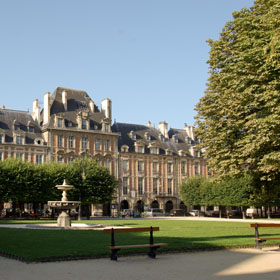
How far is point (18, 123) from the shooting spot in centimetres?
6319

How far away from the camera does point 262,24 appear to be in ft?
66.6

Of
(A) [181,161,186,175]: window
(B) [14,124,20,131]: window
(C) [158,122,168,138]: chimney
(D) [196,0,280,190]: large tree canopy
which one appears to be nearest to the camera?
(D) [196,0,280,190]: large tree canopy

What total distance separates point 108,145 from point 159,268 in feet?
190

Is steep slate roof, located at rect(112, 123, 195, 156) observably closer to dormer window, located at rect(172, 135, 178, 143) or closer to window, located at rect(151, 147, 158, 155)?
dormer window, located at rect(172, 135, 178, 143)

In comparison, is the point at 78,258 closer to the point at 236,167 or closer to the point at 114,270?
the point at 114,270

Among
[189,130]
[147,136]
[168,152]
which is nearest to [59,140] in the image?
[147,136]

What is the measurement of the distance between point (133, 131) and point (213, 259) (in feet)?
206

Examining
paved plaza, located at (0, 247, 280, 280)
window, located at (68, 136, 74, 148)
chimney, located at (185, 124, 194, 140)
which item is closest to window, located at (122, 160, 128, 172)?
window, located at (68, 136, 74, 148)

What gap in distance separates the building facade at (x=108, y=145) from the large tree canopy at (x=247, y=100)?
118ft

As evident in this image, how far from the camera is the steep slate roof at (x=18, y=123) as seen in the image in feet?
202

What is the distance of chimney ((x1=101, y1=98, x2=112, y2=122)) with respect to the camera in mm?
70938

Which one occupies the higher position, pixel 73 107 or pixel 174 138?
pixel 73 107

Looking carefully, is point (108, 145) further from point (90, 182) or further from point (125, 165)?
point (90, 182)

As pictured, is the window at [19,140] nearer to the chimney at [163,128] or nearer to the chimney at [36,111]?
the chimney at [36,111]
